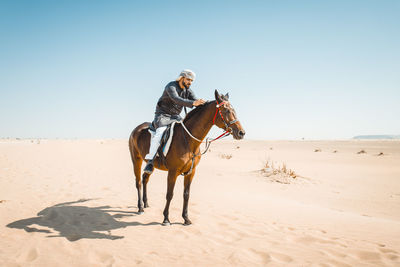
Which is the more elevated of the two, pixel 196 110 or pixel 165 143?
pixel 196 110

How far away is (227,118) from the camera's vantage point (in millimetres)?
4391

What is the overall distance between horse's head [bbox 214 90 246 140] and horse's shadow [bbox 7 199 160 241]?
9.76 ft

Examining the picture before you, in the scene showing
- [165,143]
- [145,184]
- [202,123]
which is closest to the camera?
[202,123]

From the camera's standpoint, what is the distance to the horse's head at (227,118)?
4301mm

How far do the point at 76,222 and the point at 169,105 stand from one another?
361 centimetres

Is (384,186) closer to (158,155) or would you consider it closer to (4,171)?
(158,155)

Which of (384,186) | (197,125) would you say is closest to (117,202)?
(197,125)

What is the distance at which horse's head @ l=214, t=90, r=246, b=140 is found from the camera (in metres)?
A: 4.30

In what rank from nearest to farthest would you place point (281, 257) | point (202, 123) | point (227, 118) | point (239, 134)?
1. point (281, 257)
2. point (239, 134)
3. point (227, 118)
4. point (202, 123)

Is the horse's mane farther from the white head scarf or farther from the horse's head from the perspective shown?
the white head scarf

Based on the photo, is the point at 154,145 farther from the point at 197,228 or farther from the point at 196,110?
the point at 197,228

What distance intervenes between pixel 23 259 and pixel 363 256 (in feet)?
18.2

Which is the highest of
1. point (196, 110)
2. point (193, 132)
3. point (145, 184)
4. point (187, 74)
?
point (187, 74)

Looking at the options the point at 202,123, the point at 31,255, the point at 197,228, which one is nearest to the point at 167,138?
the point at 202,123
